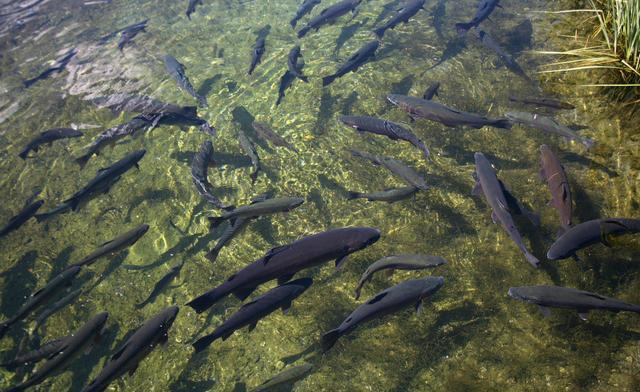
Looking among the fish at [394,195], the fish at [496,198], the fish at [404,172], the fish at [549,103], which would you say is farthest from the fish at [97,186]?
the fish at [549,103]

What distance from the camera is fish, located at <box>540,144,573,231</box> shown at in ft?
13.1

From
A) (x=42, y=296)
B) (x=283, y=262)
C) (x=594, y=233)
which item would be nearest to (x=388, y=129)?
(x=283, y=262)

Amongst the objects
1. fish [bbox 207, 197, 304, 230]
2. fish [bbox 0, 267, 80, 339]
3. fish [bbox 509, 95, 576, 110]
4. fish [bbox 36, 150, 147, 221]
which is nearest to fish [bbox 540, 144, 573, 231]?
fish [bbox 509, 95, 576, 110]

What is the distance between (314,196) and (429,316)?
2.67m

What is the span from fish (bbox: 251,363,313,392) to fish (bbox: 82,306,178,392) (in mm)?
1279

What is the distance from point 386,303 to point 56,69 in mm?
11537

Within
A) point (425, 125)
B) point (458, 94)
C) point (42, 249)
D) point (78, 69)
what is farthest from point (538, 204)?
point (78, 69)

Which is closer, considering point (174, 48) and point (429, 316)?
point (429, 316)

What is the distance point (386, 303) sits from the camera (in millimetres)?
3707

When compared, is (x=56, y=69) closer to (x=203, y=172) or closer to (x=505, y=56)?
(x=203, y=172)

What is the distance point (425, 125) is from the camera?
6664mm

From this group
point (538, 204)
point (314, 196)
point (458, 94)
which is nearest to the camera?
point (538, 204)

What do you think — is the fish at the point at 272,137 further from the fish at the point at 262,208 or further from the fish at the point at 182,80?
the fish at the point at 182,80

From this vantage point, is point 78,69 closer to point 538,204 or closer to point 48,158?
point 48,158
